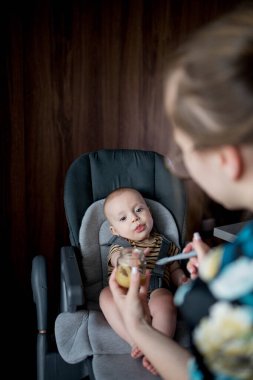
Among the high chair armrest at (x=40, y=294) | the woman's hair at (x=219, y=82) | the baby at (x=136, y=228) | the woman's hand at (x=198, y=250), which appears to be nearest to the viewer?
the woman's hair at (x=219, y=82)

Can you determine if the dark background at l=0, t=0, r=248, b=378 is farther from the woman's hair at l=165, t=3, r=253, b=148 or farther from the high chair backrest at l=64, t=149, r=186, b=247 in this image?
the woman's hair at l=165, t=3, r=253, b=148

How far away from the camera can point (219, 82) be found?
1.84ft

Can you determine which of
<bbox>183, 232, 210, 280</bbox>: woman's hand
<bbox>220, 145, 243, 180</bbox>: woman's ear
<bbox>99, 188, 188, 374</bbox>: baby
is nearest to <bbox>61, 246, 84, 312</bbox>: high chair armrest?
<bbox>99, 188, 188, 374</bbox>: baby

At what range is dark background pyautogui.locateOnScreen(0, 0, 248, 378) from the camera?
7.22ft

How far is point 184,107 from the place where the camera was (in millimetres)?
600

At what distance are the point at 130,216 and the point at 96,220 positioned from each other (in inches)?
6.4

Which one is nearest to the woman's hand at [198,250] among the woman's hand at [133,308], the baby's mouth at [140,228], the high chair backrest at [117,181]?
the woman's hand at [133,308]

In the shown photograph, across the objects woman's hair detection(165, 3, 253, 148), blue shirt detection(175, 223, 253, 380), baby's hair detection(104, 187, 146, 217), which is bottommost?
baby's hair detection(104, 187, 146, 217)

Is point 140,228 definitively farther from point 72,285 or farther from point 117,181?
point 72,285

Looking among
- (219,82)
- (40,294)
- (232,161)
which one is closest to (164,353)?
(232,161)

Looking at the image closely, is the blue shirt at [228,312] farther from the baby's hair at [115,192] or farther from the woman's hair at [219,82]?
the baby's hair at [115,192]

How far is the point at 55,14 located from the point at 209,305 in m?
1.96

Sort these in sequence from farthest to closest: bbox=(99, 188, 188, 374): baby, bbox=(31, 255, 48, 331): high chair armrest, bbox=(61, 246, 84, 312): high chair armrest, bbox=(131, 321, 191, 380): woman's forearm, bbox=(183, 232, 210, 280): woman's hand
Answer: bbox=(99, 188, 188, 374): baby
bbox=(31, 255, 48, 331): high chair armrest
bbox=(61, 246, 84, 312): high chair armrest
bbox=(183, 232, 210, 280): woman's hand
bbox=(131, 321, 191, 380): woman's forearm

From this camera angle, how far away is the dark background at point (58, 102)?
7.22 feet
